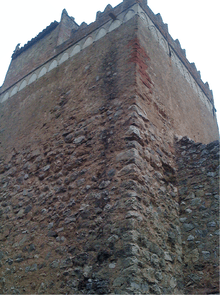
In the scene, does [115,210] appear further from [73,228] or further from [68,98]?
[68,98]

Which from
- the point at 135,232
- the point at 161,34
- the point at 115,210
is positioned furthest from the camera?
the point at 161,34

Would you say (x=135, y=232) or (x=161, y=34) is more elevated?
(x=161, y=34)

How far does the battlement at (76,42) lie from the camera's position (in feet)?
19.0

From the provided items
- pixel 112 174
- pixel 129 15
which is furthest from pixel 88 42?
pixel 112 174

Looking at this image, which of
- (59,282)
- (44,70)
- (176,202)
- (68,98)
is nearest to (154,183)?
(176,202)

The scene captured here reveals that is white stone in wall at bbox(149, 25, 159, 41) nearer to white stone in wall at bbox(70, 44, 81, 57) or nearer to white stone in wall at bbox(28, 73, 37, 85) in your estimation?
white stone in wall at bbox(70, 44, 81, 57)

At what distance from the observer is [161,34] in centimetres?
625

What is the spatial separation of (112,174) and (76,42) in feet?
12.4

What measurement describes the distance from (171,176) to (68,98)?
237 centimetres

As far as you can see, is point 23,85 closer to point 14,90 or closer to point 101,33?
point 14,90

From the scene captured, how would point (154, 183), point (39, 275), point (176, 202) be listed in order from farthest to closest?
point (176, 202) < point (154, 183) < point (39, 275)

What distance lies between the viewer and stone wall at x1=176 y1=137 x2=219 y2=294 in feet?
11.6

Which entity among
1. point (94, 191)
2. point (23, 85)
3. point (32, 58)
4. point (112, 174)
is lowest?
point (94, 191)

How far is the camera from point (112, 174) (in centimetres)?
379
